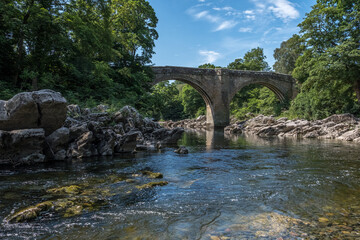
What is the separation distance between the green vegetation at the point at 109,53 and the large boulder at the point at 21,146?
3894 mm

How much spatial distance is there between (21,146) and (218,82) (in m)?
26.1

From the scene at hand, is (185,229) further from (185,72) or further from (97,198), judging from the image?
(185,72)

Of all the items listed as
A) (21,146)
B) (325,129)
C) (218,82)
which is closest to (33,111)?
(21,146)

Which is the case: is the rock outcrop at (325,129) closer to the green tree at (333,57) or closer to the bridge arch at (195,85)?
the green tree at (333,57)

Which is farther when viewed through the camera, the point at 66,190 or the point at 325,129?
the point at 325,129

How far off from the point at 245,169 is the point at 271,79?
29.5m

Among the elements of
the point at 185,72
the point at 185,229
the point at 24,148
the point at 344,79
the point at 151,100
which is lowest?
the point at 185,229

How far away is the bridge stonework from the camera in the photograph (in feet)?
95.1

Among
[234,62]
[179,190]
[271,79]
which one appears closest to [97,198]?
[179,190]

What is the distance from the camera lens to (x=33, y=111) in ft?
23.2

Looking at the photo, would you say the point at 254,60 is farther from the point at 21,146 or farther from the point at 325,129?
the point at 21,146

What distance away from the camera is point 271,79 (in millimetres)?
33094

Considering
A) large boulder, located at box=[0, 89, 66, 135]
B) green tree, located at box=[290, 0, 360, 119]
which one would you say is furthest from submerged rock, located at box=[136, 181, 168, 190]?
green tree, located at box=[290, 0, 360, 119]

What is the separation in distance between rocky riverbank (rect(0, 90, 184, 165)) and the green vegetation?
3336 millimetres
